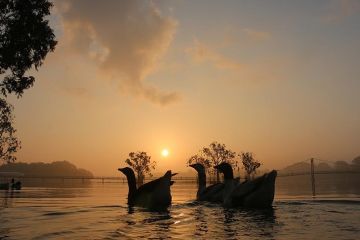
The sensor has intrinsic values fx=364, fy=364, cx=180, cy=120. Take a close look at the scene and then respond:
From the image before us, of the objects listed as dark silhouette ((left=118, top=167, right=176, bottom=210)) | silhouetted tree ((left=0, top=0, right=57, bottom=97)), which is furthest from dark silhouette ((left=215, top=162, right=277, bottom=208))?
silhouetted tree ((left=0, top=0, right=57, bottom=97))

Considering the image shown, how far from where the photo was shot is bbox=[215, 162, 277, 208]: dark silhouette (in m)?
19.0

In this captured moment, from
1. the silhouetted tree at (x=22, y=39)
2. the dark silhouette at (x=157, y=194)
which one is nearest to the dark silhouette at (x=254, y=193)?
the dark silhouette at (x=157, y=194)

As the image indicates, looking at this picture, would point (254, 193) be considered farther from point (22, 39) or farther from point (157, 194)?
point (22, 39)

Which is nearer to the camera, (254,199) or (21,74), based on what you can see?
(254,199)

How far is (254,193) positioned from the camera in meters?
19.3

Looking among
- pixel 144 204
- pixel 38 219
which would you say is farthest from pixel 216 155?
pixel 38 219

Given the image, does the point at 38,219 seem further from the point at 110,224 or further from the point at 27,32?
the point at 27,32

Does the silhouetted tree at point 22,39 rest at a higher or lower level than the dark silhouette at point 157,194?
higher

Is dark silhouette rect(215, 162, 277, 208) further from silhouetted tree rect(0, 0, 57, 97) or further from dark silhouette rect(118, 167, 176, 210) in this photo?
silhouetted tree rect(0, 0, 57, 97)

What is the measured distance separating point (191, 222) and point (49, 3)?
17.2 metres

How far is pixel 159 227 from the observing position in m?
12.9

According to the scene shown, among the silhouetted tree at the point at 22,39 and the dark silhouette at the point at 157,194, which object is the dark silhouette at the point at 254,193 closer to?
the dark silhouette at the point at 157,194

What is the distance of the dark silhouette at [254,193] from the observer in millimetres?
18969

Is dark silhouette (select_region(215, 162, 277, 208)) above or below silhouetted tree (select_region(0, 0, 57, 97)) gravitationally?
below
